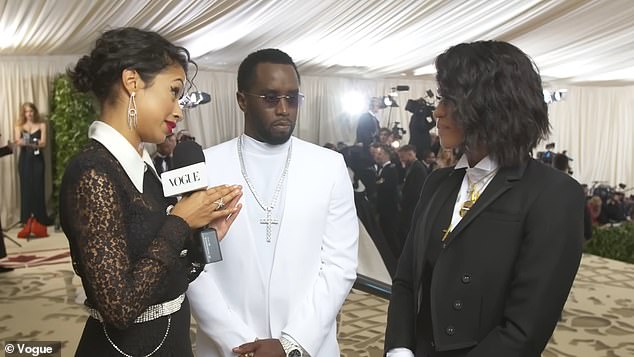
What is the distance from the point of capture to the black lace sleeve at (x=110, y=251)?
130 centimetres

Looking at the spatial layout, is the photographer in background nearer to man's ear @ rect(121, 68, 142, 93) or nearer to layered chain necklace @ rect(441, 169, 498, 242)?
layered chain necklace @ rect(441, 169, 498, 242)

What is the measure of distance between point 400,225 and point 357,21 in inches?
175

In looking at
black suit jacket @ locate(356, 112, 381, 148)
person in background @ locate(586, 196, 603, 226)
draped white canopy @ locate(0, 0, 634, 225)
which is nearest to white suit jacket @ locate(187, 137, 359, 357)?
draped white canopy @ locate(0, 0, 634, 225)

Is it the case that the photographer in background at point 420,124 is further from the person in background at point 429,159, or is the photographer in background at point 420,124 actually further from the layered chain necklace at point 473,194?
the layered chain necklace at point 473,194

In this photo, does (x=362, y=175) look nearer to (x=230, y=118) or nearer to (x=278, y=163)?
(x=278, y=163)

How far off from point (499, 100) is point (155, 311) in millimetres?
1012

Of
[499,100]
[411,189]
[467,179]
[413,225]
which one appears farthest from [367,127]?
[499,100]

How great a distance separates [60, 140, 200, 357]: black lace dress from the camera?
4.29 feet

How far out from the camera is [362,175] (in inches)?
296

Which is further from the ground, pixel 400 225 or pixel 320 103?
pixel 320 103

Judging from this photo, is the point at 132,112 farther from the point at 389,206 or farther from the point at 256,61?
the point at 389,206

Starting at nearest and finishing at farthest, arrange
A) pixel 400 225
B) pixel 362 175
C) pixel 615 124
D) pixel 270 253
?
1. pixel 270 253
2. pixel 400 225
3. pixel 362 175
4. pixel 615 124

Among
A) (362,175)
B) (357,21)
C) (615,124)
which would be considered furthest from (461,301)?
(615,124)

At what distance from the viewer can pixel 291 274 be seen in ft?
6.35
